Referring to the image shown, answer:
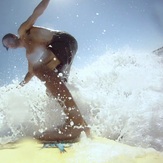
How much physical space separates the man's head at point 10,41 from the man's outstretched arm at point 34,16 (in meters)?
0.04

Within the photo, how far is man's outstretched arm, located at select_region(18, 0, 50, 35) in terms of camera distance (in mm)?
1323

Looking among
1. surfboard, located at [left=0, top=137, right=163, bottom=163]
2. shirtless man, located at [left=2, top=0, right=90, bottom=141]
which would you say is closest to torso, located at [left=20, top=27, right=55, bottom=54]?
shirtless man, located at [left=2, top=0, right=90, bottom=141]

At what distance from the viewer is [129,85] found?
244 cm

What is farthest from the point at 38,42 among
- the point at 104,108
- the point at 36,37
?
the point at 104,108

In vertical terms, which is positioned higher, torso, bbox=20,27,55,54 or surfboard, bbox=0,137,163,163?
torso, bbox=20,27,55,54

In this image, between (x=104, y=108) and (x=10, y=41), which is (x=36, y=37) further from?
(x=104, y=108)

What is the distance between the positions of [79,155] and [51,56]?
695 mm

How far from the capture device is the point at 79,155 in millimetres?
898

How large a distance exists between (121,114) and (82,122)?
551 mm

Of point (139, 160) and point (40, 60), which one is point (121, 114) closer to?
point (40, 60)

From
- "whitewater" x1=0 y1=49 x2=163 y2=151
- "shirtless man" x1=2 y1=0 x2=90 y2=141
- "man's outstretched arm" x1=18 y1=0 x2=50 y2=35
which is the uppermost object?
"man's outstretched arm" x1=18 y1=0 x2=50 y2=35

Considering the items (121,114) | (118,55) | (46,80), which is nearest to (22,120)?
(46,80)

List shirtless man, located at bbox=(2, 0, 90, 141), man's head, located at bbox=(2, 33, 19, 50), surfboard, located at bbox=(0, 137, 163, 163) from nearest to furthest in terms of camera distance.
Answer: surfboard, located at bbox=(0, 137, 163, 163)
shirtless man, located at bbox=(2, 0, 90, 141)
man's head, located at bbox=(2, 33, 19, 50)

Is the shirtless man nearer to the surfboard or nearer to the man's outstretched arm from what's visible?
the man's outstretched arm
